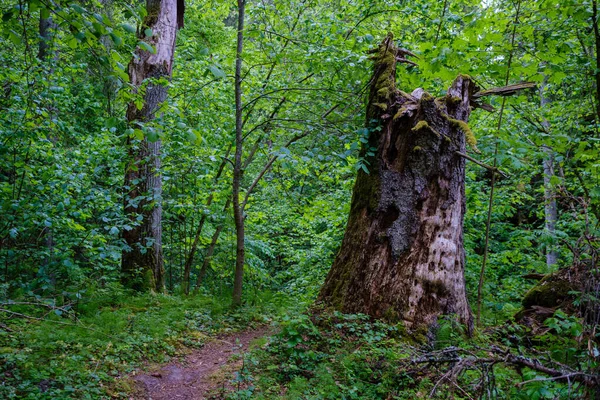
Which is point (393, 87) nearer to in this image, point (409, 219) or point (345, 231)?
point (409, 219)

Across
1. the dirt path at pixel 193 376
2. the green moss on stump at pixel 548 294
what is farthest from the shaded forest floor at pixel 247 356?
the green moss on stump at pixel 548 294

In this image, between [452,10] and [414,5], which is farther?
[452,10]

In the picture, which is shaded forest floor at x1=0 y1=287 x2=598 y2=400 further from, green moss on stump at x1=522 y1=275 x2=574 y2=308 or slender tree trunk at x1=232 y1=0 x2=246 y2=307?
slender tree trunk at x1=232 y1=0 x2=246 y2=307

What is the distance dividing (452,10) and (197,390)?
8041 millimetres

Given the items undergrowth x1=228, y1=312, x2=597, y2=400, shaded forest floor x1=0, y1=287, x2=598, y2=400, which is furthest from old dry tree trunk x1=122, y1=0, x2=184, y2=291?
undergrowth x1=228, y1=312, x2=597, y2=400

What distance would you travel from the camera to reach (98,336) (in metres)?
4.66

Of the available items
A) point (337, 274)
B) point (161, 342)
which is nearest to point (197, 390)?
point (161, 342)

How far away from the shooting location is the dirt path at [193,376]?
159 inches

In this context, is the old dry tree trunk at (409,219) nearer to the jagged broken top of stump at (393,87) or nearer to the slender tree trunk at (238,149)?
the jagged broken top of stump at (393,87)

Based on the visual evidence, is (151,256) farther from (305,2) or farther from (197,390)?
(305,2)

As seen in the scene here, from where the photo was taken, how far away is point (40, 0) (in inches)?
101

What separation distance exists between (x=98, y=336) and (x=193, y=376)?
1.17 m

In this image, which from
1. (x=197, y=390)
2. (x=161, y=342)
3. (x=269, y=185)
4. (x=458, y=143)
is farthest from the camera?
(x=269, y=185)

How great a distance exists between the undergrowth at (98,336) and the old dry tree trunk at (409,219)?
6.17ft
